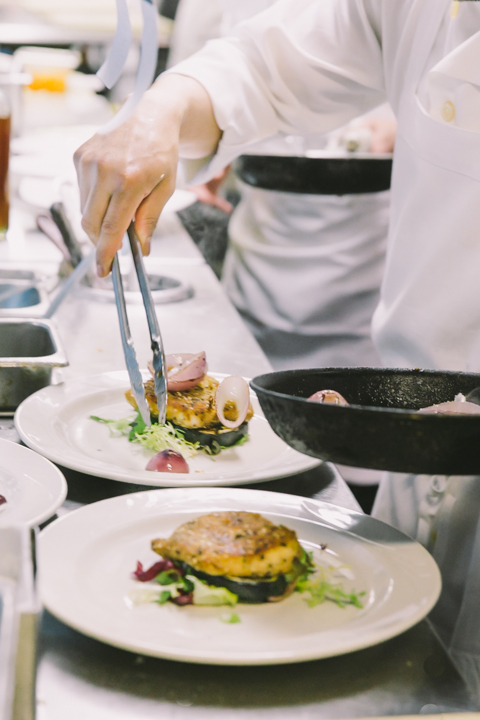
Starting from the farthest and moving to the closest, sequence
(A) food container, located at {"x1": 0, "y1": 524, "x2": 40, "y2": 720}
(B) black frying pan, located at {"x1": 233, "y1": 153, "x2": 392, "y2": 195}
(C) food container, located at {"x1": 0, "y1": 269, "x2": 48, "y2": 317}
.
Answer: (B) black frying pan, located at {"x1": 233, "y1": 153, "x2": 392, "y2": 195}, (C) food container, located at {"x1": 0, "y1": 269, "x2": 48, "y2": 317}, (A) food container, located at {"x1": 0, "y1": 524, "x2": 40, "y2": 720}

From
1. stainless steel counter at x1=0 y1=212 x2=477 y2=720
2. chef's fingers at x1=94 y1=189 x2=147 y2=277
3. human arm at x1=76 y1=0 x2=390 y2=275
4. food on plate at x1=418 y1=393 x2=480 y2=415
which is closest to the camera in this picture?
stainless steel counter at x1=0 y1=212 x2=477 y2=720

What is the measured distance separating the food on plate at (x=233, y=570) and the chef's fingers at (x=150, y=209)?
0.65m

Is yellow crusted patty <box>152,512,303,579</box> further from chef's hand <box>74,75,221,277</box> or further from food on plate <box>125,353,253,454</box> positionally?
chef's hand <box>74,75,221,277</box>

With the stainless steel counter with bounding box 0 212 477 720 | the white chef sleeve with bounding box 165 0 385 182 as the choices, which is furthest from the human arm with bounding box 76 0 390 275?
the stainless steel counter with bounding box 0 212 477 720

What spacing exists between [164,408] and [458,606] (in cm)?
54

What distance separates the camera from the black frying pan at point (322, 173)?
8.58ft

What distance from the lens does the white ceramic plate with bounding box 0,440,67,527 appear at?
0.81m

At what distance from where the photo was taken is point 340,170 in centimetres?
264

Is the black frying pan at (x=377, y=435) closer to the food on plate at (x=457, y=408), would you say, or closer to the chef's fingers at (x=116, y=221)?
the food on plate at (x=457, y=408)

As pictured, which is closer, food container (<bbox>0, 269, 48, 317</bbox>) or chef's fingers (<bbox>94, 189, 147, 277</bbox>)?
chef's fingers (<bbox>94, 189, 147, 277</bbox>)

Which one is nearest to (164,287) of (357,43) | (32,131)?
(357,43)

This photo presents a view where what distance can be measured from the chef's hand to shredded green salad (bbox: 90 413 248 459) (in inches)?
10.4

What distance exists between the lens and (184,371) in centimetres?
124

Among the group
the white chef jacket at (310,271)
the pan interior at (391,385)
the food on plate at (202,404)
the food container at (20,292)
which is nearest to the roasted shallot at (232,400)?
the food on plate at (202,404)
